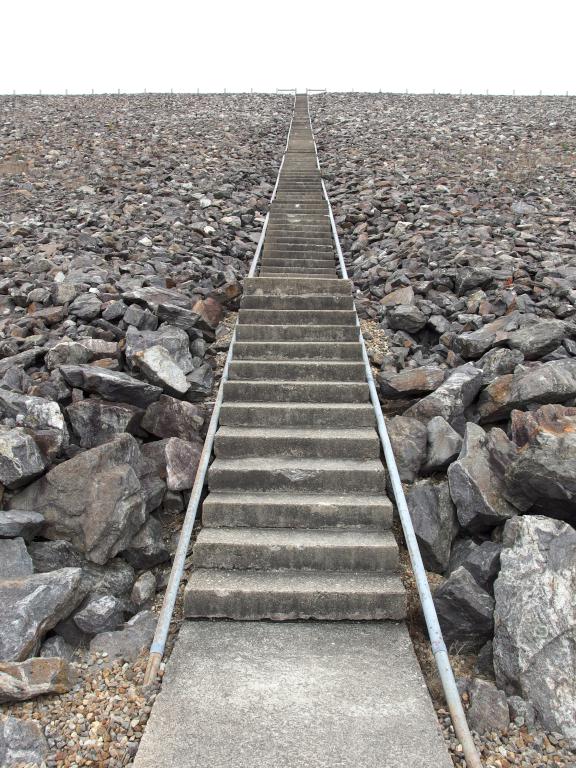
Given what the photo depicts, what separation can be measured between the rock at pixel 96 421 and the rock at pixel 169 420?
0.27m

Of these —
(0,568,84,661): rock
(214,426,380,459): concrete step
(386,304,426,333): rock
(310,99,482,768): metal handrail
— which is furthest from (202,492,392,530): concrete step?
(386,304,426,333): rock

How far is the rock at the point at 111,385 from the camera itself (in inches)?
212

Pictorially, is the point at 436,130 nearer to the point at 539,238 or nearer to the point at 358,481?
the point at 539,238

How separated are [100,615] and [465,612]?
2609 mm

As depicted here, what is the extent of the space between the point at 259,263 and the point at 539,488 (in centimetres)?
668

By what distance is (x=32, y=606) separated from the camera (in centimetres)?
366

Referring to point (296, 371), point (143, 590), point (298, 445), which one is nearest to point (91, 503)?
point (143, 590)

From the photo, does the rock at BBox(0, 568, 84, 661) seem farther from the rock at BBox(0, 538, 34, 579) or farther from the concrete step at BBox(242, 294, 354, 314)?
the concrete step at BBox(242, 294, 354, 314)

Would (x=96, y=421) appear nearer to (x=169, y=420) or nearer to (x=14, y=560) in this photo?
(x=169, y=420)

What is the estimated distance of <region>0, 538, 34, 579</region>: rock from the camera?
3.95 m

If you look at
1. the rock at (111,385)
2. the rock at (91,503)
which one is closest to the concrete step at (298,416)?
the rock at (111,385)

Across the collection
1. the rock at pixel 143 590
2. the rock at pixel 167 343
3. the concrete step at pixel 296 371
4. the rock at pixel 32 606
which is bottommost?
the rock at pixel 143 590

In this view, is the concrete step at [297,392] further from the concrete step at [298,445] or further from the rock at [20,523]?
the rock at [20,523]

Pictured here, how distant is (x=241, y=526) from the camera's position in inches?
188
